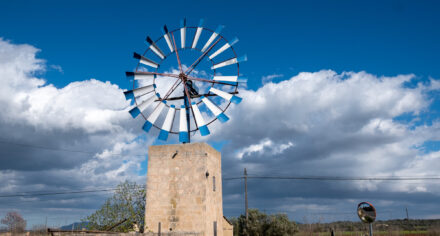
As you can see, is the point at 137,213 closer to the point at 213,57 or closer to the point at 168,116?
the point at 168,116

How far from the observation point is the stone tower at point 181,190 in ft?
52.7

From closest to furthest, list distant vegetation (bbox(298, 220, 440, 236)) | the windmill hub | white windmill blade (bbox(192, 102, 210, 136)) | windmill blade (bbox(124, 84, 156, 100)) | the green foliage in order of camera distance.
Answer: white windmill blade (bbox(192, 102, 210, 136)) < windmill blade (bbox(124, 84, 156, 100)) < the windmill hub < the green foliage < distant vegetation (bbox(298, 220, 440, 236))

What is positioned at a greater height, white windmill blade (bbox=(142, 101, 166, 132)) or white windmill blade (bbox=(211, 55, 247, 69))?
white windmill blade (bbox=(211, 55, 247, 69))

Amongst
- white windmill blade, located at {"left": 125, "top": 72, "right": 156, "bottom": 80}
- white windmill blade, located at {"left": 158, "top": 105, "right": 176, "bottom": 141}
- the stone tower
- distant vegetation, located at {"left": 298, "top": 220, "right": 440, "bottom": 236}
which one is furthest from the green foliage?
white windmill blade, located at {"left": 125, "top": 72, "right": 156, "bottom": 80}

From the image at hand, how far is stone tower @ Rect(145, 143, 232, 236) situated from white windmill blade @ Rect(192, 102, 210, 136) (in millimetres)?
766

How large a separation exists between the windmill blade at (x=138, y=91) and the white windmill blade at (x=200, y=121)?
2.60 metres

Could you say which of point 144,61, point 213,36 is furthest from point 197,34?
point 144,61

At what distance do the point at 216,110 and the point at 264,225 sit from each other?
23685 millimetres

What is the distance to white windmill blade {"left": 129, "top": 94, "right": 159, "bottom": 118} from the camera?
18.2m

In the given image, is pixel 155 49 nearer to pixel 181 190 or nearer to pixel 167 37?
pixel 167 37

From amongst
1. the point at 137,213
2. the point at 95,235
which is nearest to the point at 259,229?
the point at 137,213

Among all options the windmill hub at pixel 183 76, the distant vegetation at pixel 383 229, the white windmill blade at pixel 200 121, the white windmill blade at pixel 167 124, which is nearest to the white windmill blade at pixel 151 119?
the white windmill blade at pixel 167 124

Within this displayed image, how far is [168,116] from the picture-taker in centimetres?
1825

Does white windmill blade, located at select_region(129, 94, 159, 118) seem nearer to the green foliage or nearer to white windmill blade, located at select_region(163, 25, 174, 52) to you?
white windmill blade, located at select_region(163, 25, 174, 52)
